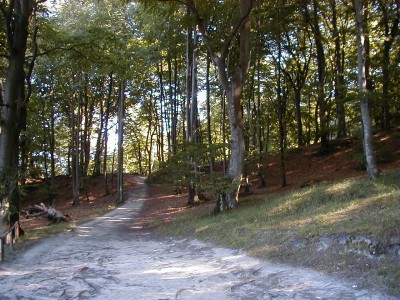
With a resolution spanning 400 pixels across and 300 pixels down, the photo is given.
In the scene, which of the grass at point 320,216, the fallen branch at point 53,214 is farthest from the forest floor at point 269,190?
the grass at point 320,216

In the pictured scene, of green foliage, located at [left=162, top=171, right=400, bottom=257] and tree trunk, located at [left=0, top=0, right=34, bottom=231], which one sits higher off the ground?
tree trunk, located at [left=0, top=0, right=34, bottom=231]

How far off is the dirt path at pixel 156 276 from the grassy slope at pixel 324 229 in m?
0.45

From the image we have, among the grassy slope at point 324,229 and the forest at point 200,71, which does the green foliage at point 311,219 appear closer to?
the grassy slope at point 324,229

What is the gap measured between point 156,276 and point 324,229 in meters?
3.57

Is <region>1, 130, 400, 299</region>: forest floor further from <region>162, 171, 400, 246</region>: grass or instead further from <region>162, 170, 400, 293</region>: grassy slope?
<region>162, 171, 400, 246</region>: grass

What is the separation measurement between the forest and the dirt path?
3222mm

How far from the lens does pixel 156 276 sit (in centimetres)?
704

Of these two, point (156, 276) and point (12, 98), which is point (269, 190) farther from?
point (156, 276)

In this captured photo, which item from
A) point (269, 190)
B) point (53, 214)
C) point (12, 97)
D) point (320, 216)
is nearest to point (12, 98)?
point (12, 97)

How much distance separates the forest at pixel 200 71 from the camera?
13250 mm

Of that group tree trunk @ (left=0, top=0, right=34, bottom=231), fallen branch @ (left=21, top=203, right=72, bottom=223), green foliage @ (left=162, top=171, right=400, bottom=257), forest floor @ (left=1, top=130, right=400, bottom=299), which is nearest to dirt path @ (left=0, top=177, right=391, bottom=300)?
forest floor @ (left=1, top=130, right=400, bottom=299)

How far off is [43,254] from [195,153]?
6.79 metres

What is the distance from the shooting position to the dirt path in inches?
224

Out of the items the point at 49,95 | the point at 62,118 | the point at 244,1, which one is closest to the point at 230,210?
the point at 244,1
